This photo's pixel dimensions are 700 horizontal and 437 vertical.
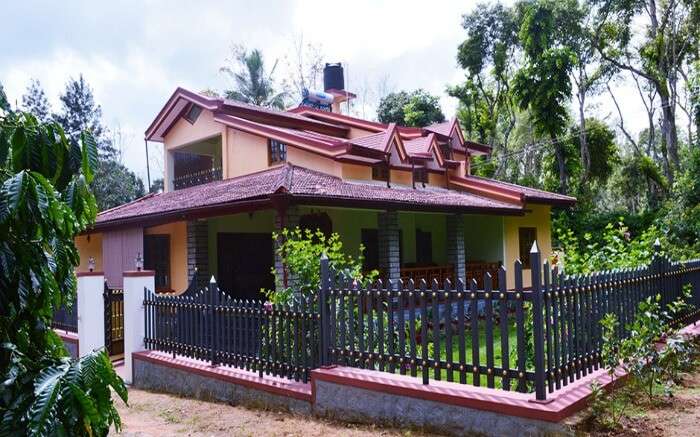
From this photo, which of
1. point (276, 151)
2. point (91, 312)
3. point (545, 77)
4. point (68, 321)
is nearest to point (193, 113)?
point (276, 151)

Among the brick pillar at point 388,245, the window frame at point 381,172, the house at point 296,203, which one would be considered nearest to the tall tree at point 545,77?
the house at point 296,203

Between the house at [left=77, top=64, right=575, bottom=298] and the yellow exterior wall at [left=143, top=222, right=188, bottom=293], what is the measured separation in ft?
0.10

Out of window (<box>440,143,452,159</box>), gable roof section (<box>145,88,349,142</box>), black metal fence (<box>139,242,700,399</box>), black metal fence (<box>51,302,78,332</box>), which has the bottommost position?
black metal fence (<box>51,302,78,332</box>)

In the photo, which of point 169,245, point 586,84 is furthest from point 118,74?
point 586,84

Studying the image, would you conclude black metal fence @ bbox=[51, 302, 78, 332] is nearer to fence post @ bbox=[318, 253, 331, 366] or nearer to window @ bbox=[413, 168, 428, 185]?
fence post @ bbox=[318, 253, 331, 366]

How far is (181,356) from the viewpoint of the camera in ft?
26.3

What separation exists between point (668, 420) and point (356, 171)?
10.3 meters

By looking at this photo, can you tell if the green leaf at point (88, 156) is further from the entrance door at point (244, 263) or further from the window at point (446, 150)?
the window at point (446, 150)

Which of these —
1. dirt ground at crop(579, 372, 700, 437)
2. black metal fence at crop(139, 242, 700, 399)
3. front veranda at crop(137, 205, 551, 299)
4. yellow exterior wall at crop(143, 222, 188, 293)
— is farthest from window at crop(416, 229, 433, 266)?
dirt ground at crop(579, 372, 700, 437)

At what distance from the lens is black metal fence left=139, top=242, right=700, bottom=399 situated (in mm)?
4754

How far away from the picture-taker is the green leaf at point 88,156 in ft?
8.91

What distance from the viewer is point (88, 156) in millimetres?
2736

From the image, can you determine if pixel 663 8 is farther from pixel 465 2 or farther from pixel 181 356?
pixel 181 356

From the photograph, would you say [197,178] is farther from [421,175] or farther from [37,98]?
[37,98]
